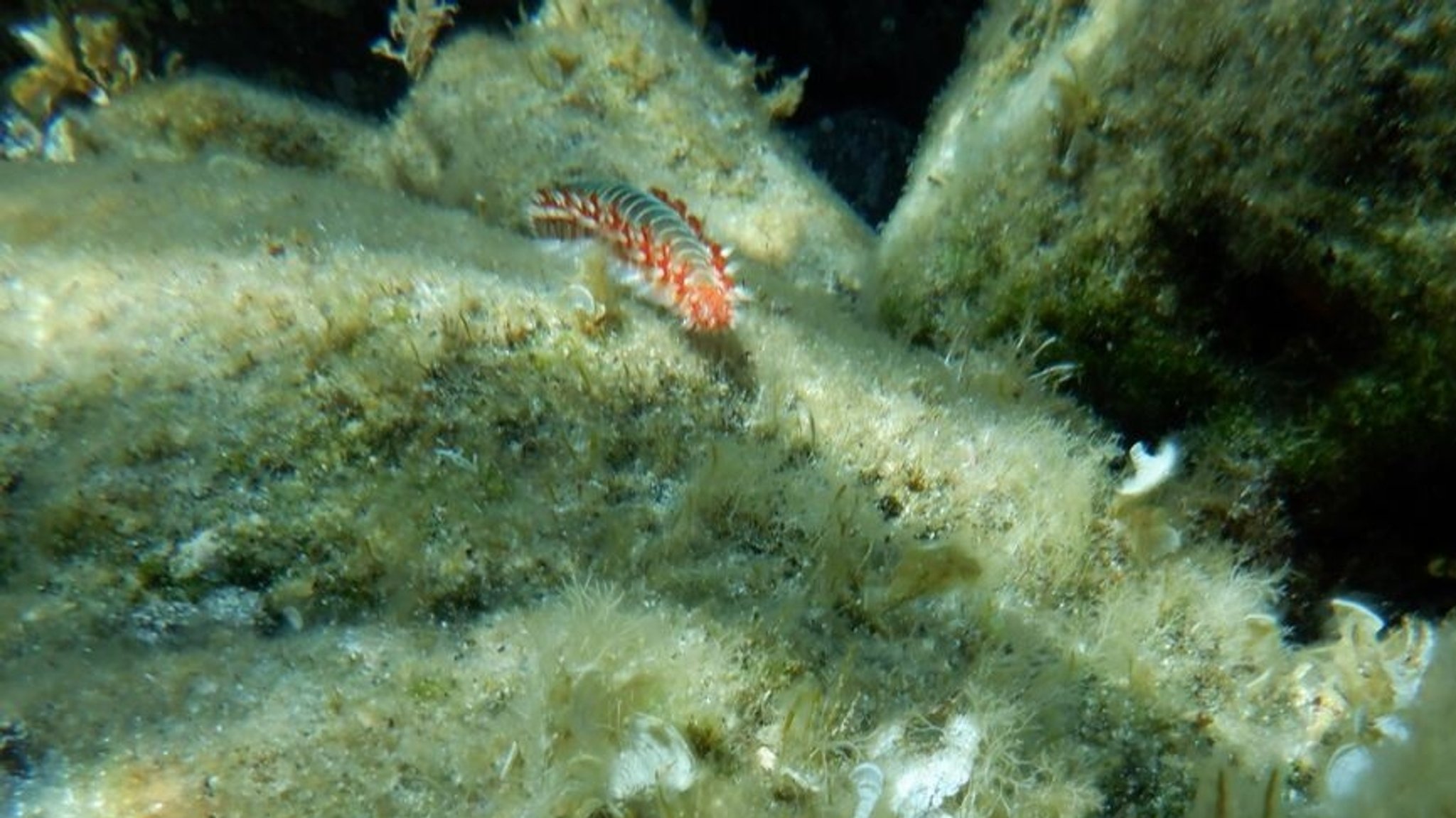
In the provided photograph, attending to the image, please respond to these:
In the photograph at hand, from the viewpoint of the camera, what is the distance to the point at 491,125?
533 cm

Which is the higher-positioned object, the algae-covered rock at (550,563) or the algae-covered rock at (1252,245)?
the algae-covered rock at (1252,245)

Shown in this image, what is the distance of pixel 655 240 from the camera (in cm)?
352

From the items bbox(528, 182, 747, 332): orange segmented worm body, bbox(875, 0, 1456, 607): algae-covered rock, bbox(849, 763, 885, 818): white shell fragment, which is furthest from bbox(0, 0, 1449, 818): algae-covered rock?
bbox(875, 0, 1456, 607): algae-covered rock

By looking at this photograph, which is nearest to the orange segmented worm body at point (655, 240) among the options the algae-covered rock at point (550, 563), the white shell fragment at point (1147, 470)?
the algae-covered rock at point (550, 563)

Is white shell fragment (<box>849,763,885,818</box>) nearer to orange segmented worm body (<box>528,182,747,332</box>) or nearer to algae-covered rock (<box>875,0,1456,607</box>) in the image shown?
orange segmented worm body (<box>528,182,747,332</box>)

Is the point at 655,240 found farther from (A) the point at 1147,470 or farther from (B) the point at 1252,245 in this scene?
(B) the point at 1252,245

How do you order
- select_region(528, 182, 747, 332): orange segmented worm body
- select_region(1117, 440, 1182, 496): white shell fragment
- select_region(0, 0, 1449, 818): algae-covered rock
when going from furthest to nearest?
select_region(528, 182, 747, 332): orange segmented worm body, select_region(1117, 440, 1182, 496): white shell fragment, select_region(0, 0, 1449, 818): algae-covered rock

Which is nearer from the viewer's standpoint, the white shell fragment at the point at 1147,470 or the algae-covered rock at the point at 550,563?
the algae-covered rock at the point at 550,563

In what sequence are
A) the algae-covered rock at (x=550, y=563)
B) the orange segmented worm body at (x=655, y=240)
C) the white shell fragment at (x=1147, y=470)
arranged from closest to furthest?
the algae-covered rock at (x=550, y=563) < the white shell fragment at (x=1147, y=470) < the orange segmented worm body at (x=655, y=240)

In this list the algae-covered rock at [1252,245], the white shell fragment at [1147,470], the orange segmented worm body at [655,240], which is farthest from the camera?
the orange segmented worm body at [655,240]

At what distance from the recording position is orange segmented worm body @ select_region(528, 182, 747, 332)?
129 inches

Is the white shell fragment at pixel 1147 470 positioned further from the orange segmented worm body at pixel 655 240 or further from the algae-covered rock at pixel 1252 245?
the orange segmented worm body at pixel 655 240

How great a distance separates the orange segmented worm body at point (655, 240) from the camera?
3.27 metres

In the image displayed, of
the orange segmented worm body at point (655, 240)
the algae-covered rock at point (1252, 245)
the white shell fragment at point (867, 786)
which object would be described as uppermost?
the algae-covered rock at point (1252, 245)
